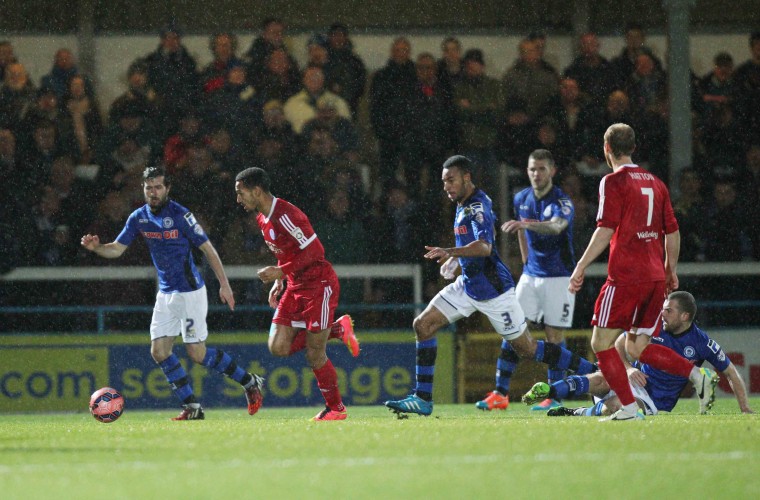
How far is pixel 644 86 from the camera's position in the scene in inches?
639

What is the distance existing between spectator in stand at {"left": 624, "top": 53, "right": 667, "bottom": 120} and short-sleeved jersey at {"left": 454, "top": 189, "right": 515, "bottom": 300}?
608 cm

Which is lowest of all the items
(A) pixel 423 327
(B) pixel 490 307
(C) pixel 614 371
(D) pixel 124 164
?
(C) pixel 614 371

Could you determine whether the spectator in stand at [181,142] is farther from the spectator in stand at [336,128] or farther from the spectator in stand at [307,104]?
the spectator in stand at [336,128]

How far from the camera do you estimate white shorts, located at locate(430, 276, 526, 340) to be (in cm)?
1052

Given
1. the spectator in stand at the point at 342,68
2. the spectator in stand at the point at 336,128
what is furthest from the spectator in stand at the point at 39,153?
the spectator in stand at the point at 342,68

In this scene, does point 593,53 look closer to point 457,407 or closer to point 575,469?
point 457,407

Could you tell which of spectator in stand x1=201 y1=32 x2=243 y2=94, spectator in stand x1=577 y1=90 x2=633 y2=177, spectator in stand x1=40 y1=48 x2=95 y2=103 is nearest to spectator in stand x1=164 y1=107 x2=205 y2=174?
spectator in stand x1=201 y1=32 x2=243 y2=94

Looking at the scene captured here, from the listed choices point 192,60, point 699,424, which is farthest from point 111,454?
point 192,60

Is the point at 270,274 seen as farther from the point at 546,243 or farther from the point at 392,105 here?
the point at 392,105

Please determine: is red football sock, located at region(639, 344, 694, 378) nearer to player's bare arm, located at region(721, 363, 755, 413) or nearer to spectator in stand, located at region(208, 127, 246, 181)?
player's bare arm, located at region(721, 363, 755, 413)

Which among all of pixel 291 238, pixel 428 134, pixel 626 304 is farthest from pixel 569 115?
pixel 626 304

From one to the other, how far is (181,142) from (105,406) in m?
5.21

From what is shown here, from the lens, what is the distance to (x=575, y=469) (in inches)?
233

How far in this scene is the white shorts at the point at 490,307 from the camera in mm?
10523
